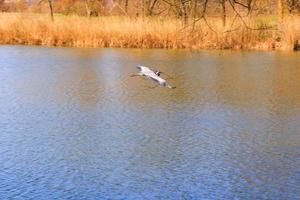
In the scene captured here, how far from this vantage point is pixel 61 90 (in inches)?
369

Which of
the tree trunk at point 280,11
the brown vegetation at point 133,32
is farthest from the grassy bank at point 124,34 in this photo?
the tree trunk at point 280,11

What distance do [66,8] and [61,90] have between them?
11327mm

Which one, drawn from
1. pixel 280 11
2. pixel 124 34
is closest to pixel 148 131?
pixel 124 34

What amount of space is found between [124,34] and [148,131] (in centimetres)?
792

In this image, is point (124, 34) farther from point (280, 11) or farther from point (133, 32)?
point (280, 11)

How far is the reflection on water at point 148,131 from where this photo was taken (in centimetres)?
514

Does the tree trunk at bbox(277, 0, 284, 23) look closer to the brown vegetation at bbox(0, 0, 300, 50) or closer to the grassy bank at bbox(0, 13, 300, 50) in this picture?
the brown vegetation at bbox(0, 0, 300, 50)

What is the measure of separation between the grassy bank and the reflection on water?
2.01m

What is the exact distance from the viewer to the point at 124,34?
48.0ft

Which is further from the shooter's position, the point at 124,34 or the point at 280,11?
the point at 124,34

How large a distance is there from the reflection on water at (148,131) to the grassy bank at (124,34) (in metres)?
2.01

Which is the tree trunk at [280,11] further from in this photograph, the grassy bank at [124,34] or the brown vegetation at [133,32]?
the grassy bank at [124,34]

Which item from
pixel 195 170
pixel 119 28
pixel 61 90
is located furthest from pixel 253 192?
pixel 119 28

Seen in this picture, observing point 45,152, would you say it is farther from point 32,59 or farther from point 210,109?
point 32,59
